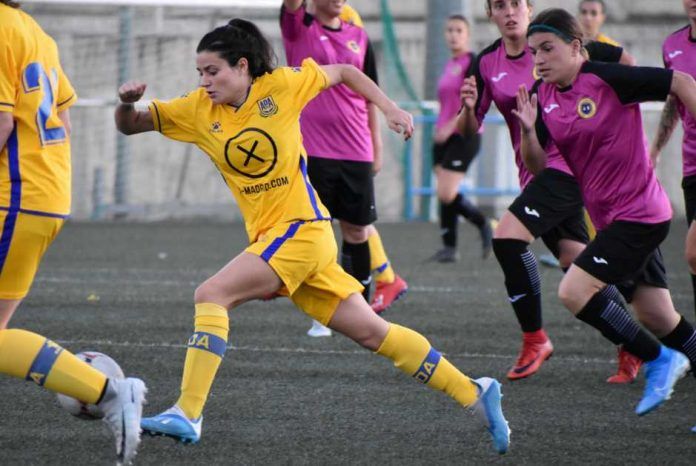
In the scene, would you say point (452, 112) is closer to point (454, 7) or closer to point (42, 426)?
point (454, 7)

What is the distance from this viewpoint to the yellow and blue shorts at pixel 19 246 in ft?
13.4

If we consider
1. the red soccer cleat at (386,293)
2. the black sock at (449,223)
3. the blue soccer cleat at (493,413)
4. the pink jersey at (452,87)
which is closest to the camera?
the blue soccer cleat at (493,413)

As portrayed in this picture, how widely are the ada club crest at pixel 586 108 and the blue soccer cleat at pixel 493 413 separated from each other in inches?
48.9

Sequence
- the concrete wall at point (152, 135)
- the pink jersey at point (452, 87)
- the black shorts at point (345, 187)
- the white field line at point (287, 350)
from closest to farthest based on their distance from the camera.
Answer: the white field line at point (287, 350) → the black shorts at point (345, 187) → the pink jersey at point (452, 87) → the concrete wall at point (152, 135)

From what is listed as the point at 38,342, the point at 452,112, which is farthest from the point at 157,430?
the point at 452,112

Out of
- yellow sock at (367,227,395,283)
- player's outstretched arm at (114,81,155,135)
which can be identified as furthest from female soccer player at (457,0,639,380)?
yellow sock at (367,227,395,283)

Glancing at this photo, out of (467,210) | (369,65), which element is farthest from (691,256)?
(467,210)

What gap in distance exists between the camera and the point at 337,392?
5.75m

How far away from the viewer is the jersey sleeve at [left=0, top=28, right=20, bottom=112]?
4.03 m

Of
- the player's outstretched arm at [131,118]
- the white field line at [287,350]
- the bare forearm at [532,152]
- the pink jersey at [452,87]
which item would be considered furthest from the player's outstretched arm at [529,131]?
the pink jersey at [452,87]

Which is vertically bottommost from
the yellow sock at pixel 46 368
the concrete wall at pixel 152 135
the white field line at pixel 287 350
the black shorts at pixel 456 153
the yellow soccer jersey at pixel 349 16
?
the concrete wall at pixel 152 135

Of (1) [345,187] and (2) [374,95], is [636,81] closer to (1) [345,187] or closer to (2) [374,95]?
(2) [374,95]

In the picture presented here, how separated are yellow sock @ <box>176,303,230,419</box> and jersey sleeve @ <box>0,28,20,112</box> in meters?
1.03

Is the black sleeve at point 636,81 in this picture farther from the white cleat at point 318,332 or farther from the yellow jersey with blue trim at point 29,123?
the white cleat at point 318,332
